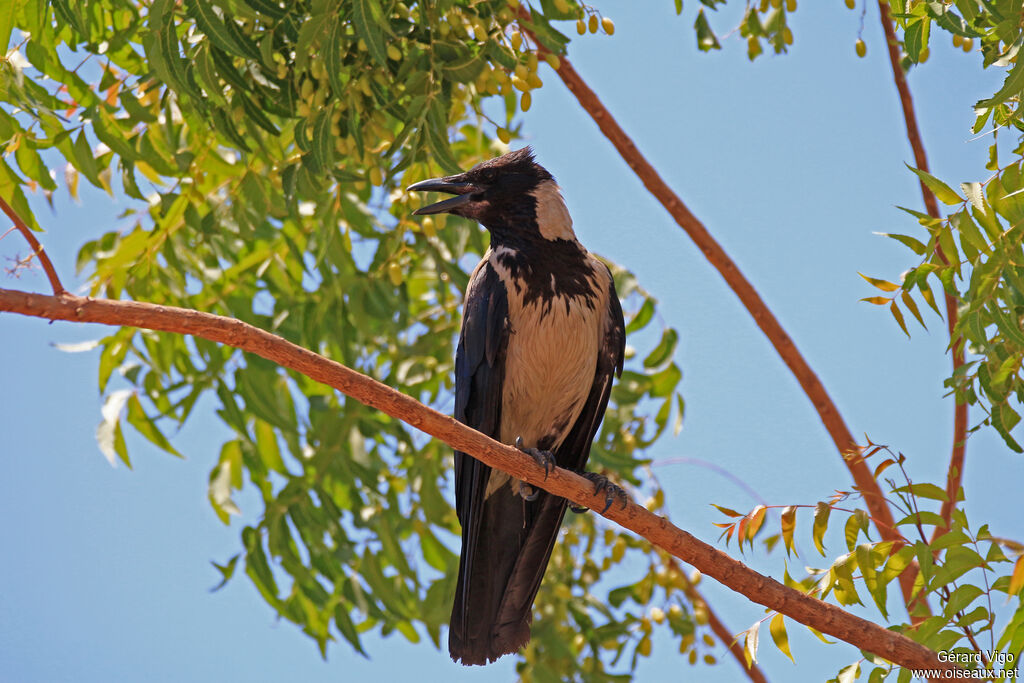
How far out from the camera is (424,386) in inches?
188

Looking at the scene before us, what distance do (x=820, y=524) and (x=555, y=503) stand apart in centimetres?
127

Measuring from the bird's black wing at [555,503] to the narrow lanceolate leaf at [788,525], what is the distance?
3.55ft

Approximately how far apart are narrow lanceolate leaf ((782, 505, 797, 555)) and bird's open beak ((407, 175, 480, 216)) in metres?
1.69

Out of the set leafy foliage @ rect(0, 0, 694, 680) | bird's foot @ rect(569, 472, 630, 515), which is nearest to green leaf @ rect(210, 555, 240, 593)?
leafy foliage @ rect(0, 0, 694, 680)

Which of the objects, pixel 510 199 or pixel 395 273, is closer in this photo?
pixel 510 199

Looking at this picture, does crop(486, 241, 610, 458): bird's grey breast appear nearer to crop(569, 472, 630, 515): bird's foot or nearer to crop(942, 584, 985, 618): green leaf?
crop(569, 472, 630, 515): bird's foot

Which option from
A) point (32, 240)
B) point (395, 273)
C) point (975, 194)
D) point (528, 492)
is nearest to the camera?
point (32, 240)

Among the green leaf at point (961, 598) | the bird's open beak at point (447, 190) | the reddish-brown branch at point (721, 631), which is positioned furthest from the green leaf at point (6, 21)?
the reddish-brown branch at point (721, 631)

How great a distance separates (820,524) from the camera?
277 centimetres

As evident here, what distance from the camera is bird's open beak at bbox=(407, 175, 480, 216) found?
3.78 m

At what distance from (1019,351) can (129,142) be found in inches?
120

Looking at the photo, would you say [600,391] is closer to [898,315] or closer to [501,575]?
[501,575]

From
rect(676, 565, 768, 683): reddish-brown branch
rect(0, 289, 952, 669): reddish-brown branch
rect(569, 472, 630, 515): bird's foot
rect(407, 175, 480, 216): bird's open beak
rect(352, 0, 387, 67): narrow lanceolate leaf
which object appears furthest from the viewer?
rect(676, 565, 768, 683): reddish-brown branch

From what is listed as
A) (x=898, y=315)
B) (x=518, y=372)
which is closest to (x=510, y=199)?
(x=518, y=372)
